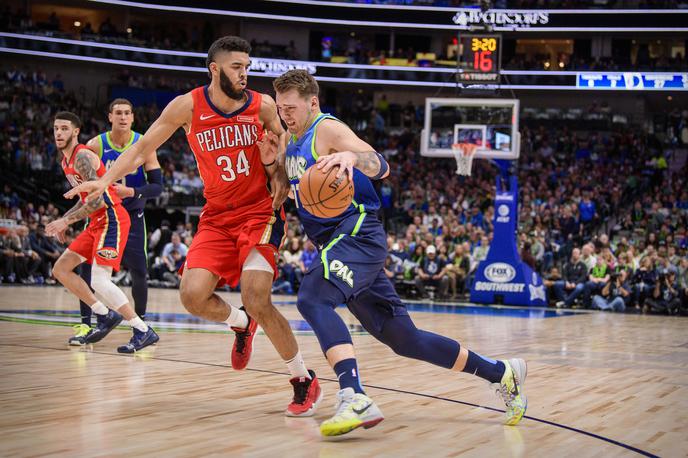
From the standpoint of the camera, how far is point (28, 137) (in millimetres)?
25703

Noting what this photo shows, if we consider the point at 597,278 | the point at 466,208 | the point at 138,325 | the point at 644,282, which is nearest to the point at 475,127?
the point at 597,278

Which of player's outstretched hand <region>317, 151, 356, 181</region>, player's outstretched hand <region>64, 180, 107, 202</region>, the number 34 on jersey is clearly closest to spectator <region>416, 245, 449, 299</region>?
the number 34 on jersey

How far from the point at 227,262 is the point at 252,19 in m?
31.8

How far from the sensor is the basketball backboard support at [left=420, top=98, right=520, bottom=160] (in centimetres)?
1773

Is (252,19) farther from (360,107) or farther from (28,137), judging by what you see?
(28,137)

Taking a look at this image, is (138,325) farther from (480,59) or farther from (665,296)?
(480,59)

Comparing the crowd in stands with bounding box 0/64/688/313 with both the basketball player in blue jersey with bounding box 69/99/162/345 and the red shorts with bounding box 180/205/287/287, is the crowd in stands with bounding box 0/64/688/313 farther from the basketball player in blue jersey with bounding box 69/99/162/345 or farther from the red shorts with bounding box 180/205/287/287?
the red shorts with bounding box 180/205/287/287

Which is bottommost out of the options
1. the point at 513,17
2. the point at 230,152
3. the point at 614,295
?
the point at 614,295

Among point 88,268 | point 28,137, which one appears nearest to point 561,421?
point 88,268

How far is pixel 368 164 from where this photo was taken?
416 centimetres

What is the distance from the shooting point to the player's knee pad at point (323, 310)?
4.22 m

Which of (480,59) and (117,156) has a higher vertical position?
(480,59)

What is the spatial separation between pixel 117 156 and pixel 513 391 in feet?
14.9

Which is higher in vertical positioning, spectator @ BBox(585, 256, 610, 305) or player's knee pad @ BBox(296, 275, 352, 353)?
player's knee pad @ BBox(296, 275, 352, 353)
